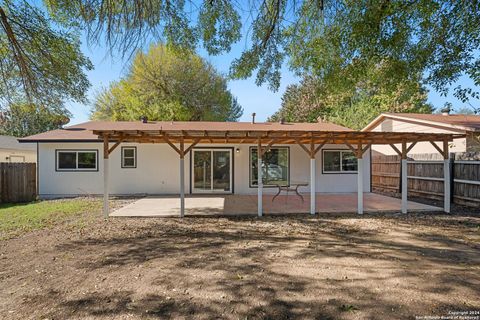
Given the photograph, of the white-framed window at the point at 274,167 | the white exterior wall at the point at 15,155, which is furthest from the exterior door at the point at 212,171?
the white exterior wall at the point at 15,155

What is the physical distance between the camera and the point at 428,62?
20.2ft

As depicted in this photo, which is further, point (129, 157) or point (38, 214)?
point (129, 157)

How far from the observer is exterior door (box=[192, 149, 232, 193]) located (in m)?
12.4

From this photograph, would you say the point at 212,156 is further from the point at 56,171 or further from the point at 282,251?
the point at 282,251

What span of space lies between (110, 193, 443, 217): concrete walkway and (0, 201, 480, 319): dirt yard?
5.38ft

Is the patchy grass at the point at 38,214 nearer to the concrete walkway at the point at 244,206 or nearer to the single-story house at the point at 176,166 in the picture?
the concrete walkway at the point at 244,206

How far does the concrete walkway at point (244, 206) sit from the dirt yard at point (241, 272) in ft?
5.38

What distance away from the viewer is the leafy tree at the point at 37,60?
5.46m

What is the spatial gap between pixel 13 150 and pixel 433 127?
26055mm

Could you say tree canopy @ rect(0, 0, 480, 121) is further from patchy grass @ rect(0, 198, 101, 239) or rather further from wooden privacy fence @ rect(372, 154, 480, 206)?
Answer: wooden privacy fence @ rect(372, 154, 480, 206)

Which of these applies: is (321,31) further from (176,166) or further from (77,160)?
(77,160)

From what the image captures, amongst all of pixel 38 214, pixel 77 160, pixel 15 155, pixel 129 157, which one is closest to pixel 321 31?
pixel 38 214

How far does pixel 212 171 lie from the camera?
40.6 feet

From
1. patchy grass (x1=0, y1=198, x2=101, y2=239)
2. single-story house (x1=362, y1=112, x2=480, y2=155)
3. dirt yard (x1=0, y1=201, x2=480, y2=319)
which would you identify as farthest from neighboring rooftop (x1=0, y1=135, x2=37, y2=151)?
→ single-story house (x1=362, y1=112, x2=480, y2=155)
